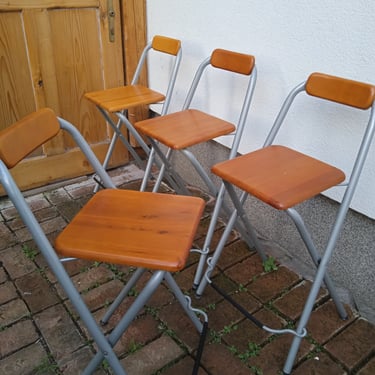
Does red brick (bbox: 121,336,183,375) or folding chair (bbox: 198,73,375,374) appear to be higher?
folding chair (bbox: 198,73,375,374)

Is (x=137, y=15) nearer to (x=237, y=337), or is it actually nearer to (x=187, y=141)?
(x=187, y=141)

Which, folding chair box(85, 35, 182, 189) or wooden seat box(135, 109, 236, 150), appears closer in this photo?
wooden seat box(135, 109, 236, 150)

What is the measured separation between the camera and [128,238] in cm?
114

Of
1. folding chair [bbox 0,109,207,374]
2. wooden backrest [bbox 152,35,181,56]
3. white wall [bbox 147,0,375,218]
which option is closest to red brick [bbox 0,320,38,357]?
folding chair [bbox 0,109,207,374]

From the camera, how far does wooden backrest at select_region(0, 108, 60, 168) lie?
107cm

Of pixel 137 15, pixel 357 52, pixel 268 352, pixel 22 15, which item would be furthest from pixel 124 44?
pixel 268 352

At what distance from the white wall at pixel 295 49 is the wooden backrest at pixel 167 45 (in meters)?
0.14

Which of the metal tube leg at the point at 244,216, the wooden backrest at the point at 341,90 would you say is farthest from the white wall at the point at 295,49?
the metal tube leg at the point at 244,216

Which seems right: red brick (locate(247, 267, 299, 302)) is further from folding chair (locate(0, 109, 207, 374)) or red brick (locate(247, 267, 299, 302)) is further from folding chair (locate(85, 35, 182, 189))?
folding chair (locate(85, 35, 182, 189))

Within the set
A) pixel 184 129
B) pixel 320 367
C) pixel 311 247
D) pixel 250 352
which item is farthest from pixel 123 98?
pixel 320 367

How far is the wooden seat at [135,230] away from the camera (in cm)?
106

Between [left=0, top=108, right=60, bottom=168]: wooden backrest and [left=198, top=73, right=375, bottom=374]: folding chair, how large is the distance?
584mm

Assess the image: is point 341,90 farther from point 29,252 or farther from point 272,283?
point 29,252

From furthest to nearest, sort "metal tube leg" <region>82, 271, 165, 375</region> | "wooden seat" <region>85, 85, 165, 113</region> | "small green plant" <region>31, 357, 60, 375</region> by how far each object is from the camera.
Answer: "wooden seat" <region>85, 85, 165, 113</region> < "small green plant" <region>31, 357, 60, 375</region> < "metal tube leg" <region>82, 271, 165, 375</region>
